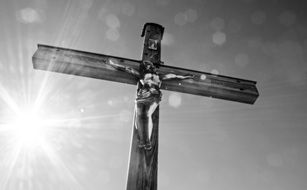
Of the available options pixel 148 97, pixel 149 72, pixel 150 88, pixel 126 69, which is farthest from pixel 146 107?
pixel 126 69

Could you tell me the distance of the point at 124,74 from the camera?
12.1 feet

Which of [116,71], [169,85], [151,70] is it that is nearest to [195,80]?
[169,85]

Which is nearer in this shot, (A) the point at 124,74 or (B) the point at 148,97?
(B) the point at 148,97

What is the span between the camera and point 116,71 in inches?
146

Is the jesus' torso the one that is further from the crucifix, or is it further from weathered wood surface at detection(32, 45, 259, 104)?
weathered wood surface at detection(32, 45, 259, 104)

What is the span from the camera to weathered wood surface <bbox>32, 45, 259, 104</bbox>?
12.3 feet

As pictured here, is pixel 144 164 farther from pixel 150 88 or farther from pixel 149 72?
pixel 149 72

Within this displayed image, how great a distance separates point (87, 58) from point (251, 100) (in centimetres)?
210

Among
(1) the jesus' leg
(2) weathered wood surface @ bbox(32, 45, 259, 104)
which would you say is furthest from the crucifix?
(1) the jesus' leg

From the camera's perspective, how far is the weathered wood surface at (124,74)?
3736mm

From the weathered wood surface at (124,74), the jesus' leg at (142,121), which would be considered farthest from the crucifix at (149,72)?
the jesus' leg at (142,121)

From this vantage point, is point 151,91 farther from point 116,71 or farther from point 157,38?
point 157,38

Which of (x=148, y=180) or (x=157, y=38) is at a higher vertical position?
(x=157, y=38)

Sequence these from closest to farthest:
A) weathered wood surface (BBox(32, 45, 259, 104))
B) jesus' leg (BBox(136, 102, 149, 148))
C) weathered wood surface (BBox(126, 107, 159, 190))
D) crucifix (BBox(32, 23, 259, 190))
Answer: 1. weathered wood surface (BBox(126, 107, 159, 190))
2. jesus' leg (BBox(136, 102, 149, 148))
3. crucifix (BBox(32, 23, 259, 190))
4. weathered wood surface (BBox(32, 45, 259, 104))
